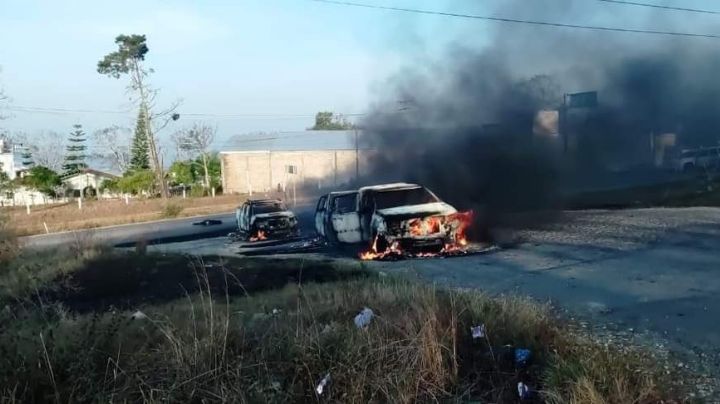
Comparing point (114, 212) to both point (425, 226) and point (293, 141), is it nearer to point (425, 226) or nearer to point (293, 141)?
point (293, 141)

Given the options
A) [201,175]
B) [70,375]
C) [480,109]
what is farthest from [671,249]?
[201,175]

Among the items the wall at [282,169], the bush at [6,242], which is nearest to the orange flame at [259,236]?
the bush at [6,242]

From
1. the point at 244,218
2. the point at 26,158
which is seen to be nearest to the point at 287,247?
the point at 244,218

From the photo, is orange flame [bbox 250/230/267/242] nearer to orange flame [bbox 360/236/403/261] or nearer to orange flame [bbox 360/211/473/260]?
orange flame [bbox 360/236/403/261]

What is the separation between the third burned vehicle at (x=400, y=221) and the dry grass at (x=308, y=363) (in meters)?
7.99

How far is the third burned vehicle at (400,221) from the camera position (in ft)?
43.9

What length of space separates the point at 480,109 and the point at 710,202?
870 cm

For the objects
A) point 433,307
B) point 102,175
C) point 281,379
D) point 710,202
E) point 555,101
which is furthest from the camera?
point 102,175

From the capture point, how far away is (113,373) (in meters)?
4.04

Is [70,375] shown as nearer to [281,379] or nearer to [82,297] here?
[281,379]

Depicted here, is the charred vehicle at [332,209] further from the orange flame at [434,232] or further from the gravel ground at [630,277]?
the gravel ground at [630,277]

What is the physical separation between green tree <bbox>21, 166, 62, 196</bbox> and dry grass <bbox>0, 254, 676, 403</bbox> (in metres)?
45.3

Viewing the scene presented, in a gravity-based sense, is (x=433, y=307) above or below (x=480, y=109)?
below

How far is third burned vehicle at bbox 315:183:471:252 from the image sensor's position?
13391 mm
